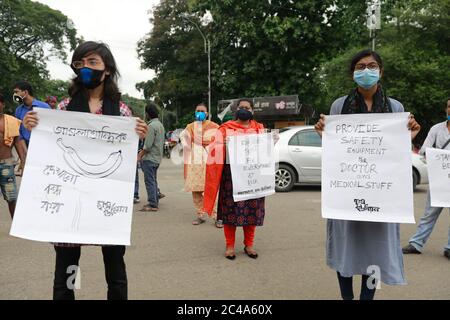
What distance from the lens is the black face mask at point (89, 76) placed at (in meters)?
2.51

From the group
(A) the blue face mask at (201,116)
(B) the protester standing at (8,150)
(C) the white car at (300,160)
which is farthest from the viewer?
(C) the white car at (300,160)

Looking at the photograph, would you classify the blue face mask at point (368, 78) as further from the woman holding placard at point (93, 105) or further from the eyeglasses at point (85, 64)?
the eyeglasses at point (85, 64)

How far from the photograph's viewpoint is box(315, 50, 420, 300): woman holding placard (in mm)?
2775

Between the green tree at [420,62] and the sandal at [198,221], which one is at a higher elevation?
the green tree at [420,62]

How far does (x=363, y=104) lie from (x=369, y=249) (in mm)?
990

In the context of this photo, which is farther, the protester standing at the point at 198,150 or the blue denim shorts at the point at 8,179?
the protester standing at the point at 198,150

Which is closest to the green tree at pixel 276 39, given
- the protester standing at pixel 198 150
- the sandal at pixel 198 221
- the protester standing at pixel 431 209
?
the protester standing at pixel 198 150

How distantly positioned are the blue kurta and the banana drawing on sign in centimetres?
158

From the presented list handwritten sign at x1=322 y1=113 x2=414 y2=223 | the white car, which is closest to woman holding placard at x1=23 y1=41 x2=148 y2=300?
handwritten sign at x1=322 y1=113 x2=414 y2=223

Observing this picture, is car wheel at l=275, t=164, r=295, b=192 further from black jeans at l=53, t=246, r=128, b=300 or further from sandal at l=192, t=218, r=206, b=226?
black jeans at l=53, t=246, r=128, b=300

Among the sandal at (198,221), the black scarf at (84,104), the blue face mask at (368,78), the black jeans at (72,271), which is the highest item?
the blue face mask at (368,78)

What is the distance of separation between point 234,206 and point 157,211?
309 cm

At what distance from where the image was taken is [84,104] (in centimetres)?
261

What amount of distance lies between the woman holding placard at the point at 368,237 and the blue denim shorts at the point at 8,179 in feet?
12.1
